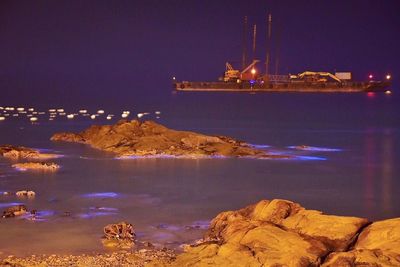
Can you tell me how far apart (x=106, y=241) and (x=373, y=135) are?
2460 centimetres

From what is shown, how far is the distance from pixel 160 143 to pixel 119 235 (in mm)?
10978

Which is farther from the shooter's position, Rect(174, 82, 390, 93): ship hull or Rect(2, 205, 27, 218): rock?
Rect(174, 82, 390, 93): ship hull

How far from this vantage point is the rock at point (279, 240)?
8945mm

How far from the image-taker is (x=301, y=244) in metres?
9.27

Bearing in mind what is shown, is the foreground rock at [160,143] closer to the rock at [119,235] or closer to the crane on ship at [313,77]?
the rock at [119,235]

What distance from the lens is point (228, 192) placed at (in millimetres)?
15711

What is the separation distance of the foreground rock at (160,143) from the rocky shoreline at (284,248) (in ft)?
35.2

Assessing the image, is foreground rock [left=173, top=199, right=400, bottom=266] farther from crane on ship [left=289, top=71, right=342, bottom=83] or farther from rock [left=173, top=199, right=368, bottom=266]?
crane on ship [left=289, top=71, right=342, bottom=83]

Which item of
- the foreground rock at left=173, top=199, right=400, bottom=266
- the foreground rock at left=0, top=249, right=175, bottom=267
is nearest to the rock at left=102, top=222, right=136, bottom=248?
the foreground rock at left=0, top=249, right=175, bottom=267

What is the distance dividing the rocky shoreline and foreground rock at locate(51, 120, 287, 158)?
10732 mm

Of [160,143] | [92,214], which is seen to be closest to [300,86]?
[160,143]

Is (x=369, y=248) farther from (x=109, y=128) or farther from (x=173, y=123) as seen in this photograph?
(x=173, y=123)

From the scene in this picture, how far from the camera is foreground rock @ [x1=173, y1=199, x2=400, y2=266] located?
878cm

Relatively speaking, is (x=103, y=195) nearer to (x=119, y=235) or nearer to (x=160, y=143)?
(x=119, y=235)
